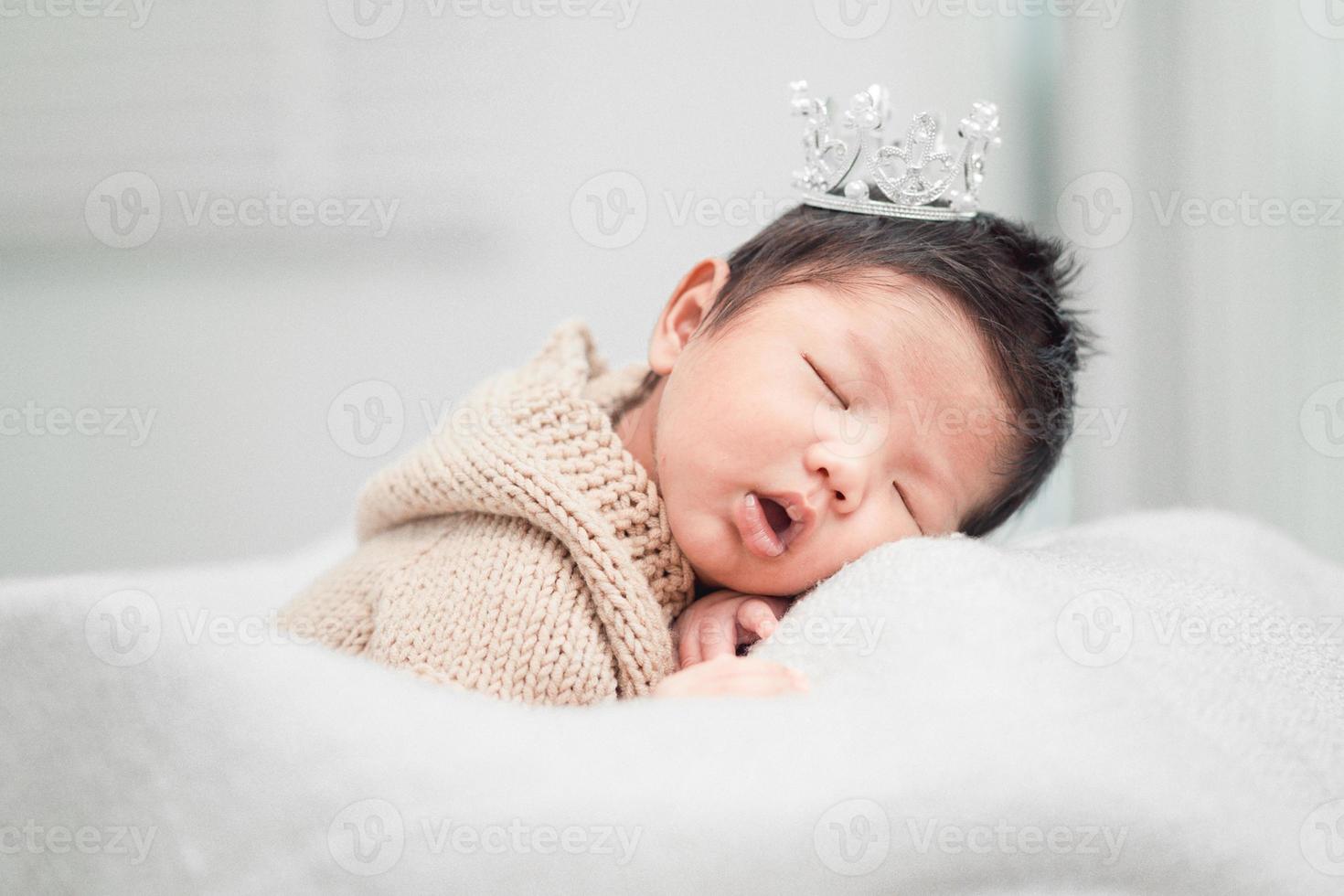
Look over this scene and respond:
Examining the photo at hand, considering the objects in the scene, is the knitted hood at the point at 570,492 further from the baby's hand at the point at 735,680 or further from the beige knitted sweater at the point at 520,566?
the baby's hand at the point at 735,680

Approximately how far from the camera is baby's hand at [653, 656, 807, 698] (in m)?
0.72

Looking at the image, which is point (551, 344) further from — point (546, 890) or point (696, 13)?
point (696, 13)

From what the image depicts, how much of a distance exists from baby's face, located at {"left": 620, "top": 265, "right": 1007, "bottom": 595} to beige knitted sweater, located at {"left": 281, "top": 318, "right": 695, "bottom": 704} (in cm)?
7

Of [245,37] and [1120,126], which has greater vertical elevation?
[245,37]

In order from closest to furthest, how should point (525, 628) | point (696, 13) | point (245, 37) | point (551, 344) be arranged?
point (525, 628), point (551, 344), point (245, 37), point (696, 13)

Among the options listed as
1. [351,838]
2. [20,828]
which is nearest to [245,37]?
[20,828]

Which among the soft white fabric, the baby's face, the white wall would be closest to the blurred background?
the white wall

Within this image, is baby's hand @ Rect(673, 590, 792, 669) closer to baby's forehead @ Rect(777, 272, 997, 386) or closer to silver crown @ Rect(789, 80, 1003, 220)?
baby's forehead @ Rect(777, 272, 997, 386)

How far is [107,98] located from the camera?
1952mm

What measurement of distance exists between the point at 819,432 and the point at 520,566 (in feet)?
0.99

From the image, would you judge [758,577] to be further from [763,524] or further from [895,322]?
[895,322]

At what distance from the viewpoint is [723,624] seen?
0.97 meters

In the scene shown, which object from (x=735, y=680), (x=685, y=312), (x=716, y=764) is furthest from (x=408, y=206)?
(x=716, y=764)

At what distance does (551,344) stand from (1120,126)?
1.26 m
